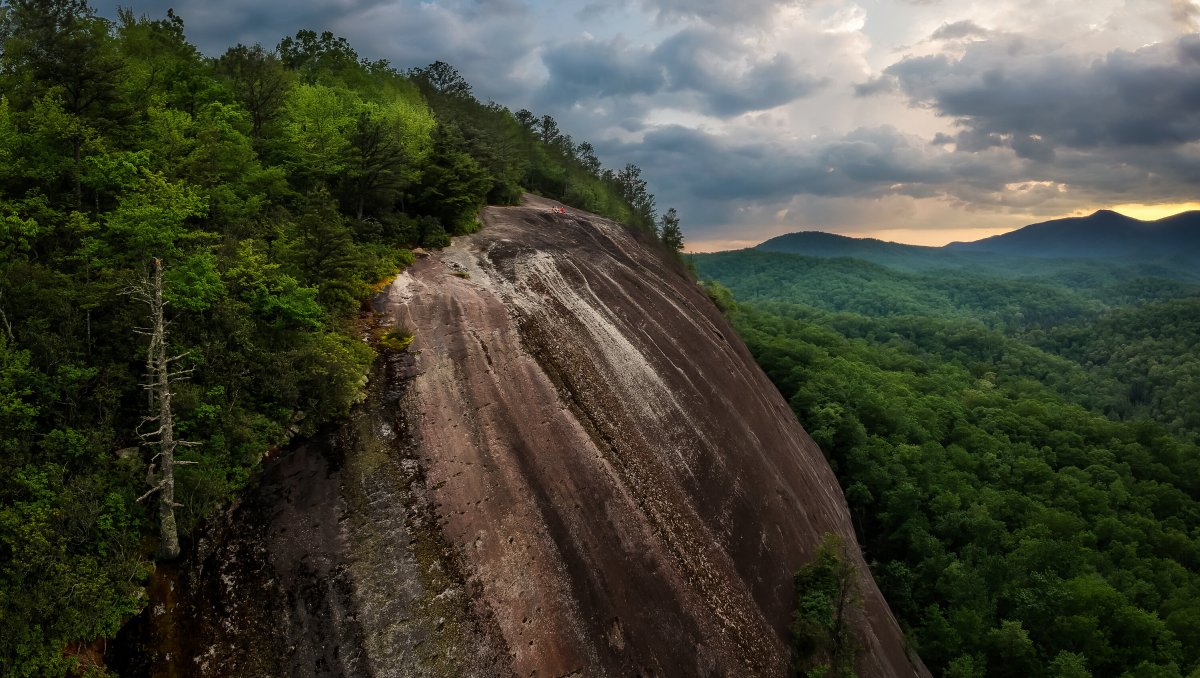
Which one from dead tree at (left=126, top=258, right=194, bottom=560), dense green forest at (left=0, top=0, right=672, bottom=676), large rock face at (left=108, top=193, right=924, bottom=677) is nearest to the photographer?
dense green forest at (left=0, top=0, right=672, bottom=676)

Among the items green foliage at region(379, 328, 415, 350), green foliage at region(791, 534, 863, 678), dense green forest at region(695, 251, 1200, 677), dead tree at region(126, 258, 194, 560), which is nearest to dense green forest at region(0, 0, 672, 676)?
dead tree at region(126, 258, 194, 560)

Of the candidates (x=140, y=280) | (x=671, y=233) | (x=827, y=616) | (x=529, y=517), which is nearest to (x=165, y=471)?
(x=140, y=280)

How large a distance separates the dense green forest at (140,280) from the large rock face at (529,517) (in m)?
1.46

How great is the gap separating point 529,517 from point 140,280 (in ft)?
31.9

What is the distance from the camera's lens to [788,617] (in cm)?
1617

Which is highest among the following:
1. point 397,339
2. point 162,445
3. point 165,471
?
point 397,339

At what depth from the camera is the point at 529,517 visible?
13523 mm

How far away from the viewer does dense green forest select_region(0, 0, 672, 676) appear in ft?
33.6

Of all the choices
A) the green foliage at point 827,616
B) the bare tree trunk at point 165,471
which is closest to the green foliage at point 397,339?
the bare tree trunk at point 165,471

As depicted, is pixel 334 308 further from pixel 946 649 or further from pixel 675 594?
pixel 946 649

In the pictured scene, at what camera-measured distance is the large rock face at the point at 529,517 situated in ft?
36.4

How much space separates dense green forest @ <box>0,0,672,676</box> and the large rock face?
1465 millimetres

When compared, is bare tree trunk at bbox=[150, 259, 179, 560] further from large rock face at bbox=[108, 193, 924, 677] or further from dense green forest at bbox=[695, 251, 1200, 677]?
dense green forest at bbox=[695, 251, 1200, 677]

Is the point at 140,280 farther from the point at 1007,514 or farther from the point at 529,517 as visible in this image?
the point at 1007,514
